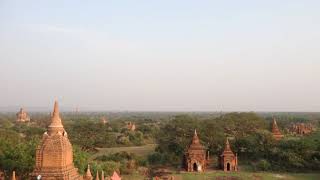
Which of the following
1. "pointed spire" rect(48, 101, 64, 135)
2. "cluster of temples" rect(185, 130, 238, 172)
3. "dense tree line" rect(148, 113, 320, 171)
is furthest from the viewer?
"dense tree line" rect(148, 113, 320, 171)

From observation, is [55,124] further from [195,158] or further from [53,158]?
[195,158]

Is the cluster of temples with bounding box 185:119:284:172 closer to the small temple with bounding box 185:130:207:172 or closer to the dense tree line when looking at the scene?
the small temple with bounding box 185:130:207:172

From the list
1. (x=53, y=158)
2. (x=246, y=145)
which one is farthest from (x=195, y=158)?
(x=53, y=158)

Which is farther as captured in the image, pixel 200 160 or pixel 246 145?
pixel 246 145

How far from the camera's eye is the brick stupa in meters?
15.5

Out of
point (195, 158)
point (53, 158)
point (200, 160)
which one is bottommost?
point (200, 160)

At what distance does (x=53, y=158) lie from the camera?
1569 centimetres

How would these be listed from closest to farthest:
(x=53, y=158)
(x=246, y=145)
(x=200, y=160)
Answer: (x=53, y=158), (x=200, y=160), (x=246, y=145)

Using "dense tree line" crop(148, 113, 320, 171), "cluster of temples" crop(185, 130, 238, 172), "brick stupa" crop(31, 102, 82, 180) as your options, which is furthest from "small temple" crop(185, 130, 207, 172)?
"brick stupa" crop(31, 102, 82, 180)

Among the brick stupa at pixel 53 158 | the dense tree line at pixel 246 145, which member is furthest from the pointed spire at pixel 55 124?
the dense tree line at pixel 246 145

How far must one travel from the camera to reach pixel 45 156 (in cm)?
1574

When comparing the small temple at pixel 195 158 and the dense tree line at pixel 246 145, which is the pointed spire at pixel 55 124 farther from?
the dense tree line at pixel 246 145

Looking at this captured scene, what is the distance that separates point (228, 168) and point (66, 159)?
29979 mm

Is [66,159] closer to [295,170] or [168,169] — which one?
[168,169]
